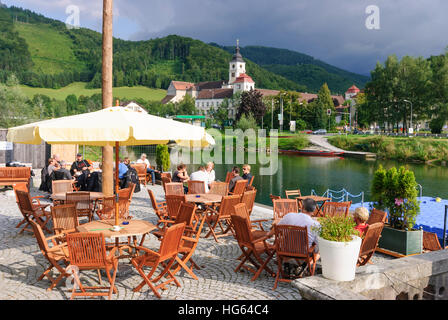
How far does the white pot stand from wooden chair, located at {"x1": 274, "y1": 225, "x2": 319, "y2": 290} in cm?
56

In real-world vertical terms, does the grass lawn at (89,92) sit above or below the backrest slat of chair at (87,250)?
above

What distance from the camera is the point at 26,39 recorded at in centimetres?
13925

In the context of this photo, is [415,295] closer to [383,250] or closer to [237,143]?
[383,250]

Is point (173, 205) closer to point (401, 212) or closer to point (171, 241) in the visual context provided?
point (171, 241)

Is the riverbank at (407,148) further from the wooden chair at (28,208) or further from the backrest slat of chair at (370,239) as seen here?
the wooden chair at (28,208)

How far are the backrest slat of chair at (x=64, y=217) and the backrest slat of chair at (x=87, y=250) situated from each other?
5.98 ft

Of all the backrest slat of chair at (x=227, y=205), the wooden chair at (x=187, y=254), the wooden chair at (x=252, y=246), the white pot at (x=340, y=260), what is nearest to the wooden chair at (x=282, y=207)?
the backrest slat of chair at (x=227, y=205)

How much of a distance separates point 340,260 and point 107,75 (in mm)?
6344

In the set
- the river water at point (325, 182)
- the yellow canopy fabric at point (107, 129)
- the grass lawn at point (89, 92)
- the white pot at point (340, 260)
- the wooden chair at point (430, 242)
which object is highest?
the grass lawn at point (89, 92)

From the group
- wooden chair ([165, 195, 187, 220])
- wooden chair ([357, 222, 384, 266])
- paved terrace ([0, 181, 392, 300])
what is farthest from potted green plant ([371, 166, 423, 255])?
wooden chair ([165, 195, 187, 220])

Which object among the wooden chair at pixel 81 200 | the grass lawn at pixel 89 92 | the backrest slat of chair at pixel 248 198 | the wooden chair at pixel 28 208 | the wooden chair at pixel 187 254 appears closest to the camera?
the wooden chair at pixel 187 254

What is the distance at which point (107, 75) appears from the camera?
27.5 ft

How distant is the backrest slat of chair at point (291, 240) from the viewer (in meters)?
5.11

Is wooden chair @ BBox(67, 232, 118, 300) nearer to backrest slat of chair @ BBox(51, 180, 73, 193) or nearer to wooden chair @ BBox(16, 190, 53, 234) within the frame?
wooden chair @ BBox(16, 190, 53, 234)
